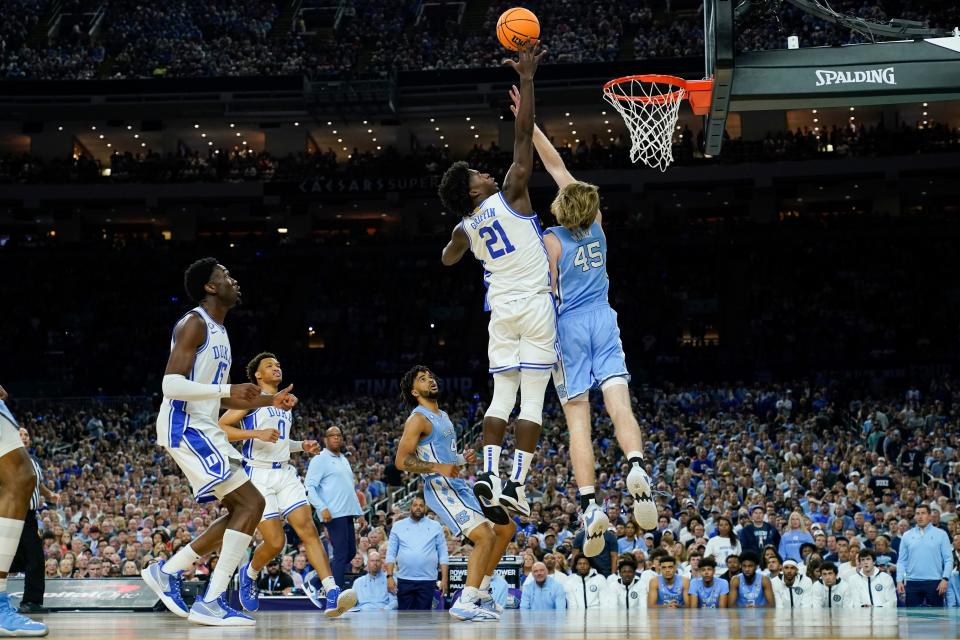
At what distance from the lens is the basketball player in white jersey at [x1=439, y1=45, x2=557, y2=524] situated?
7.43m

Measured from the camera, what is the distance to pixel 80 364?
34.9 metres

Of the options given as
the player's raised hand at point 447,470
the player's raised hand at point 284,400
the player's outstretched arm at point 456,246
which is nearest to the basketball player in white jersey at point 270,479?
the player's raised hand at point 447,470

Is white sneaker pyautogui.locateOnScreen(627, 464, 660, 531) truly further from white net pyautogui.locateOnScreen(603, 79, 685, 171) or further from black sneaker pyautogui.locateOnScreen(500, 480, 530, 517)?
white net pyautogui.locateOnScreen(603, 79, 685, 171)

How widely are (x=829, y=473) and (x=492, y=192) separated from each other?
12.8 metres

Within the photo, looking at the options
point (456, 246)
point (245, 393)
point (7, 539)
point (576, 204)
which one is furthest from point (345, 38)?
point (7, 539)

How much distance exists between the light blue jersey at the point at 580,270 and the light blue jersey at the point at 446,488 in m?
1.88

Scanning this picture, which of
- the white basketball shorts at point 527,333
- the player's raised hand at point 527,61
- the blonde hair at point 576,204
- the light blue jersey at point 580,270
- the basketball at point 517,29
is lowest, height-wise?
the white basketball shorts at point 527,333

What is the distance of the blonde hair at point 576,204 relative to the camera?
7578mm

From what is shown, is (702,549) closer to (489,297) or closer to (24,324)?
(489,297)

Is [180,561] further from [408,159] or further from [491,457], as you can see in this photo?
[408,159]

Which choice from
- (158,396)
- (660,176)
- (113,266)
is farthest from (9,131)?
(660,176)

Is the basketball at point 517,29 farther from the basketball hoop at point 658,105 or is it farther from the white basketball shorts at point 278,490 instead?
the white basketball shorts at point 278,490

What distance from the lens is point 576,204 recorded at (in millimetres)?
7578

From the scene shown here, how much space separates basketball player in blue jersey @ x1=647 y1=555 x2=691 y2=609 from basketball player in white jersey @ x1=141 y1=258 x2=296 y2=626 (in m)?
6.66
